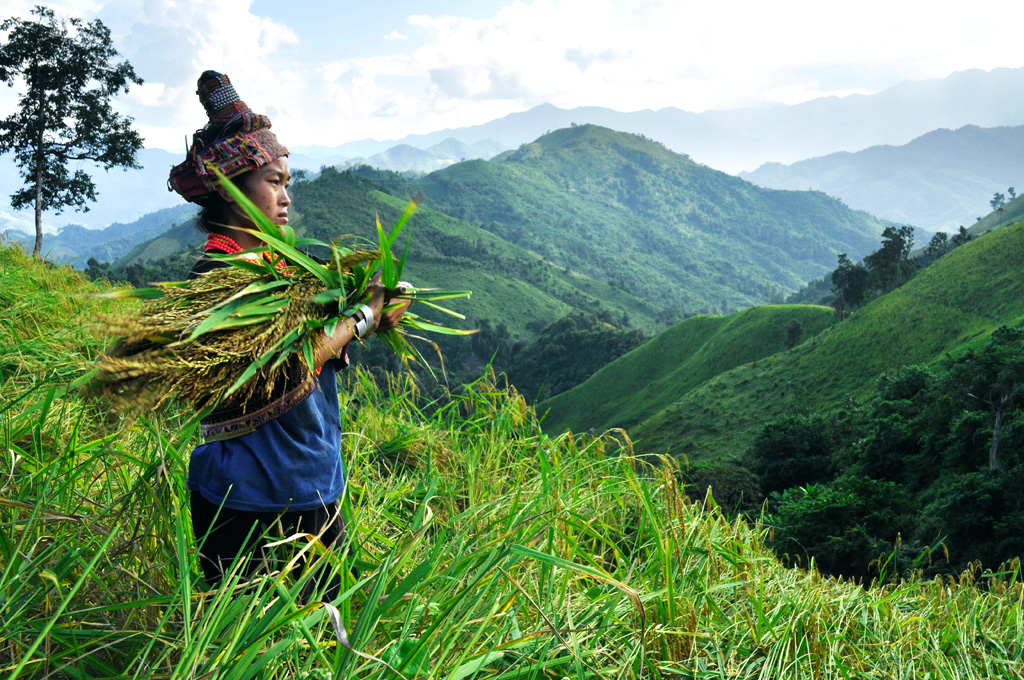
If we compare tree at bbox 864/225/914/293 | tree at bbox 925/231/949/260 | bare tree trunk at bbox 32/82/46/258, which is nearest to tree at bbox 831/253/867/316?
tree at bbox 864/225/914/293

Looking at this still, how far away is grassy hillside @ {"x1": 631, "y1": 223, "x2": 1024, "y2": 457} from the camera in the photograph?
1625 inches

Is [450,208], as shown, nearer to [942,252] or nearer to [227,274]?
[942,252]

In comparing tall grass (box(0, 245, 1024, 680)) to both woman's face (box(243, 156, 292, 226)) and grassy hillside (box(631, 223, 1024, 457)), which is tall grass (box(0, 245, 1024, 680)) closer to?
woman's face (box(243, 156, 292, 226))

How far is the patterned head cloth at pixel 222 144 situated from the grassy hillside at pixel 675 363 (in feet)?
169

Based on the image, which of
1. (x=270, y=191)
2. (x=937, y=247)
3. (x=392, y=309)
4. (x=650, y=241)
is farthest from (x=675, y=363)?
(x=650, y=241)

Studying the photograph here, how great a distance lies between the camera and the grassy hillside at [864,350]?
41.3 meters

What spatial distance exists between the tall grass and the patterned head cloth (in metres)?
0.65

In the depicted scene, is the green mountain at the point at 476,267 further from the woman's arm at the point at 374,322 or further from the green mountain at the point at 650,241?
the woman's arm at the point at 374,322

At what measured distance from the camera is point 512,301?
95438 millimetres

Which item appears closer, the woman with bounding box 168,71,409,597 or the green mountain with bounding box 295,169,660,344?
the woman with bounding box 168,71,409,597

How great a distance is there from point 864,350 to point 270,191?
162ft

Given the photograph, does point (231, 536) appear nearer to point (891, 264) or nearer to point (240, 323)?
point (240, 323)

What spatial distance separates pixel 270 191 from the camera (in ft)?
5.87

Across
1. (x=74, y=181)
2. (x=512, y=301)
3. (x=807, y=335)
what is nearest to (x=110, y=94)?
(x=74, y=181)
